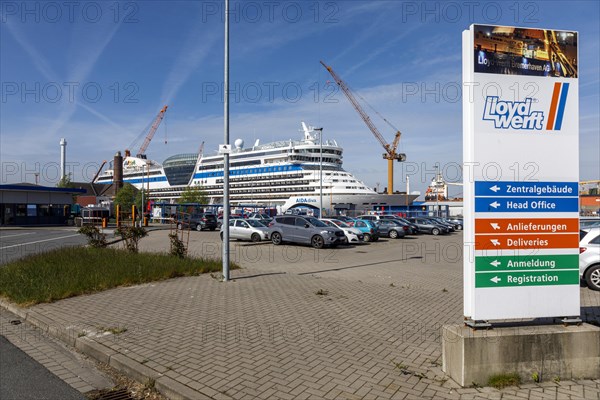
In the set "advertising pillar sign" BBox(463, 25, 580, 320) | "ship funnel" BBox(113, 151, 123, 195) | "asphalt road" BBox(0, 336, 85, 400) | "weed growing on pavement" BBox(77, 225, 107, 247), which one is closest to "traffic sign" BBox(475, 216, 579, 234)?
"advertising pillar sign" BBox(463, 25, 580, 320)

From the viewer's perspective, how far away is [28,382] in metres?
4.32

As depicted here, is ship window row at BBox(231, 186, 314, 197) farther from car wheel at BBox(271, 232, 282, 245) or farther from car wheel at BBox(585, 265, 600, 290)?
car wheel at BBox(585, 265, 600, 290)

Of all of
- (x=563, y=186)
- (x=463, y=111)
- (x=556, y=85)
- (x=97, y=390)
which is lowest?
(x=97, y=390)

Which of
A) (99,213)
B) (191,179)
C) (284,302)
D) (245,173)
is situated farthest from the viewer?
(191,179)

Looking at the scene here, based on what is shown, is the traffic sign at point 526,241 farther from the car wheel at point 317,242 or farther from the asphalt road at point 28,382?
the car wheel at point 317,242

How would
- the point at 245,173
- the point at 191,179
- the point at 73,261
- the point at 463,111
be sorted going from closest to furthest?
the point at 463,111
the point at 73,261
the point at 245,173
the point at 191,179

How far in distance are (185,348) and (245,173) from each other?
75876 mm

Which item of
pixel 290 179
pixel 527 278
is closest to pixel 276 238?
pixel 527 278

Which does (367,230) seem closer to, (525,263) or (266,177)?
(525,263)

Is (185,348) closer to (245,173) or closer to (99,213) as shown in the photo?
(99,213)

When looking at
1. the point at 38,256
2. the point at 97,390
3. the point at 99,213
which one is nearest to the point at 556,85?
the point at 97,390

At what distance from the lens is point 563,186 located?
15.3ft

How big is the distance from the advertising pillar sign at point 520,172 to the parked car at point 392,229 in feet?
79.5

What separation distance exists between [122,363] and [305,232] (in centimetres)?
1634
